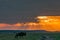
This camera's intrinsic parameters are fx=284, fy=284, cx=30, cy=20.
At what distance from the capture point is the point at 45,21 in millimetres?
7324

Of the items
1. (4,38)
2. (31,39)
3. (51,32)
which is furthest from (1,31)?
(51,32)

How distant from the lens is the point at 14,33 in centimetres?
672

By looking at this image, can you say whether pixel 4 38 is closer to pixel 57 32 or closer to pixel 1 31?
pixel 1 31

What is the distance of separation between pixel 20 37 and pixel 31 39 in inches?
10.6

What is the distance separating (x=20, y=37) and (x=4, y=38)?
0.39m

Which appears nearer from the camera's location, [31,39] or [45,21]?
[31,39]

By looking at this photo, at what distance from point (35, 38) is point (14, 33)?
51cm

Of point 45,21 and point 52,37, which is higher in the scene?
point 45,21

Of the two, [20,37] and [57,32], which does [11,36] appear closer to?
[20,37]

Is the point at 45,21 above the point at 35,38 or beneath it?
above

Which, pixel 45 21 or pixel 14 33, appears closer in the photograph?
pixel 14 33

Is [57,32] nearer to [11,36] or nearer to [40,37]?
[40,37]

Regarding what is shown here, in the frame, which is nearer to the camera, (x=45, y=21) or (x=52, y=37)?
(x=52, y=37)

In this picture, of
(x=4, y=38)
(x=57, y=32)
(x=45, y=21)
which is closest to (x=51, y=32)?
(x=57, y=32)
